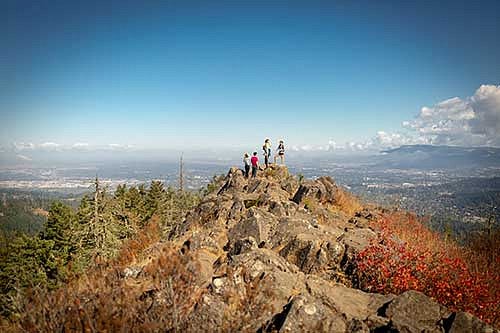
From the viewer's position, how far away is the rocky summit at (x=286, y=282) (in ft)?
18.9

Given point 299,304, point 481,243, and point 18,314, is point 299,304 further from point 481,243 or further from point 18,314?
point 481,243

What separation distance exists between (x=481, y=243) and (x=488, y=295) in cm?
862

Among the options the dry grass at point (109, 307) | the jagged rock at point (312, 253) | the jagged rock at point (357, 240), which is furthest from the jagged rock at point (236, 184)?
the dry grass at point (109, 307)

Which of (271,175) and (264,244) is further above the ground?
(271,175)

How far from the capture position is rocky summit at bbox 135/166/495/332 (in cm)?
576

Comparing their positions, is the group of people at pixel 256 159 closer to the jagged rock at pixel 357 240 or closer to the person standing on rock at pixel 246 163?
the person standing on rock at pixel 246 163

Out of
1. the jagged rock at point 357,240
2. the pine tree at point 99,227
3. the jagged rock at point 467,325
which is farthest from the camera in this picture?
the pine tree at point 99,227

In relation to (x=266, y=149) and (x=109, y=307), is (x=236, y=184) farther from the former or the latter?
(x=109, y=307)

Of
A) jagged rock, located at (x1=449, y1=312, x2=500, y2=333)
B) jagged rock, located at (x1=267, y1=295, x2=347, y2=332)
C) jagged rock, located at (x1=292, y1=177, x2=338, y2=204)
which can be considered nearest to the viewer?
jagged rock, located at (x1=449, y1=312, x2=500, y2=333)

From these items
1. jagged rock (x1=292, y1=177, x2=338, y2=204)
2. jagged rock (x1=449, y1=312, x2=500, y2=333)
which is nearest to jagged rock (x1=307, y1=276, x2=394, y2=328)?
jagged rock (x1=449, y1=312, x2=500, y2=333)

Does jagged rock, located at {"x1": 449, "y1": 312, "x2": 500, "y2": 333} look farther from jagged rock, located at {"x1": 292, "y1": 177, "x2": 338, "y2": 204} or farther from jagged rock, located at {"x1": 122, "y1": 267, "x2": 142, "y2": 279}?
jagged rock, located at {"x1": 292, "y1": 177, "x2": 338, "y2": 204}

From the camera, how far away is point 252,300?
6.45 metres

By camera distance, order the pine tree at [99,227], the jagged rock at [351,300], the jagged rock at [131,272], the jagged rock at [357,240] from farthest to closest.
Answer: the pine tree at [99,227] → the jagged rock at [357,240] → the jagged rock at [131,272] → the jagged rock at [351,300]

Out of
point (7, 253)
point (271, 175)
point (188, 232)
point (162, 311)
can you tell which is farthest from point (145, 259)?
point (7, 253)
